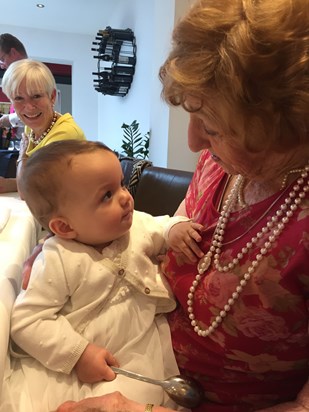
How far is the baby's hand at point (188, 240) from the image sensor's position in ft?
2.86

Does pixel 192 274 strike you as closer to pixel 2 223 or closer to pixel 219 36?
pixel 219 36

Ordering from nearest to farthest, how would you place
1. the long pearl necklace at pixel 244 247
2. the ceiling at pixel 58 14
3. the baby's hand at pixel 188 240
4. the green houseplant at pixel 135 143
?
1. the long pearl necklace at pixel 244 247
2. the baby's hand at pixel 188 240
3. the green houseplant at pixel 135 143
4. the ceiling at pixel 58 14

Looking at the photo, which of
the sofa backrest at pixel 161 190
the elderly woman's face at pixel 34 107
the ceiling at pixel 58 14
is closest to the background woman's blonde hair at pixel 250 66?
the sofa backrest at pixel 161 190

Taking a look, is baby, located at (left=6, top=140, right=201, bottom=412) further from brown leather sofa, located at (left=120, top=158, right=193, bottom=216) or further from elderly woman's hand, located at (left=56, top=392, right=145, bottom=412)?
brown leather sofa, located at (left=120, top=158, right=193, bottom=216)

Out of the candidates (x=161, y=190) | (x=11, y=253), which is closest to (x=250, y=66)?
(x=11, y=253)

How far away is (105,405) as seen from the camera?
0.75m

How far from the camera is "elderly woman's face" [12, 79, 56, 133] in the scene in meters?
2.21

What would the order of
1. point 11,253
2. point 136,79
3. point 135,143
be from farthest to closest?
point 136,79 < point 135,143 < point 11,253

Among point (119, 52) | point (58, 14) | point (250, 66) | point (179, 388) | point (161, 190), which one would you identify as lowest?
point (179, 388)

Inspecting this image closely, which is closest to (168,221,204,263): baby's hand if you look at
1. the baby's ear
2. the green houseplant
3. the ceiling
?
the baby's ear

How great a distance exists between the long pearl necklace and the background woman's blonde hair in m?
0.10

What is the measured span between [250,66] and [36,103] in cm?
183

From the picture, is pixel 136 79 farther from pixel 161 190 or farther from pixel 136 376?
pixel 136 376

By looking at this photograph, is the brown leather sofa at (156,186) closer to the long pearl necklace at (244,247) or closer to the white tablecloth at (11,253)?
the white tablecloth at (11,253)
